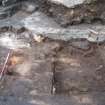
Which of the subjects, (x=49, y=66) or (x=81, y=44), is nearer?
(x=49, y=66)

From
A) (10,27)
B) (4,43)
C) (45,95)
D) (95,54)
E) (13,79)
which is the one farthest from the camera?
(10,27)

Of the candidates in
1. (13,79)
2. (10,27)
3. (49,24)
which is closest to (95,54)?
(49,24)

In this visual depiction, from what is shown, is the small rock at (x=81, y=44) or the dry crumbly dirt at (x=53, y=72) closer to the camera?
the dry crumbly dirt at (x=53, y=72)

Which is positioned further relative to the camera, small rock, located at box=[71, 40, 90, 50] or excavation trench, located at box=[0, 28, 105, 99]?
small rock, located at box=[71, 40, 90, 50]

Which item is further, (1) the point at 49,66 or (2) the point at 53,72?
(1) the point at 49,66

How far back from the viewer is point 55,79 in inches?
136

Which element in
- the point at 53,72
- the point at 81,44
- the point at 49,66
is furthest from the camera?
the point at 81,44

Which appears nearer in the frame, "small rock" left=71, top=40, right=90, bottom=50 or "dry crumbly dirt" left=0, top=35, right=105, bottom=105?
"dry crumbly dirt" left=0, top=35, right=105, bottom=105

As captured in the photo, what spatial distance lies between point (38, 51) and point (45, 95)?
3.30 feet

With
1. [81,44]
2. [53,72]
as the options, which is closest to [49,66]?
[53,72]

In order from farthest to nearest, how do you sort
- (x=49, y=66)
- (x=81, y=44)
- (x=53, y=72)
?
(x=81, y=44)
(x=49, y=66)
(x=53, y=72)

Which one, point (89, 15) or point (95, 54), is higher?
point (89, 15)

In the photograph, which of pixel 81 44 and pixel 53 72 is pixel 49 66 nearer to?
pixel 53 72

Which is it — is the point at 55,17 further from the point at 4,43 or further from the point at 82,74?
the point at 82,74
